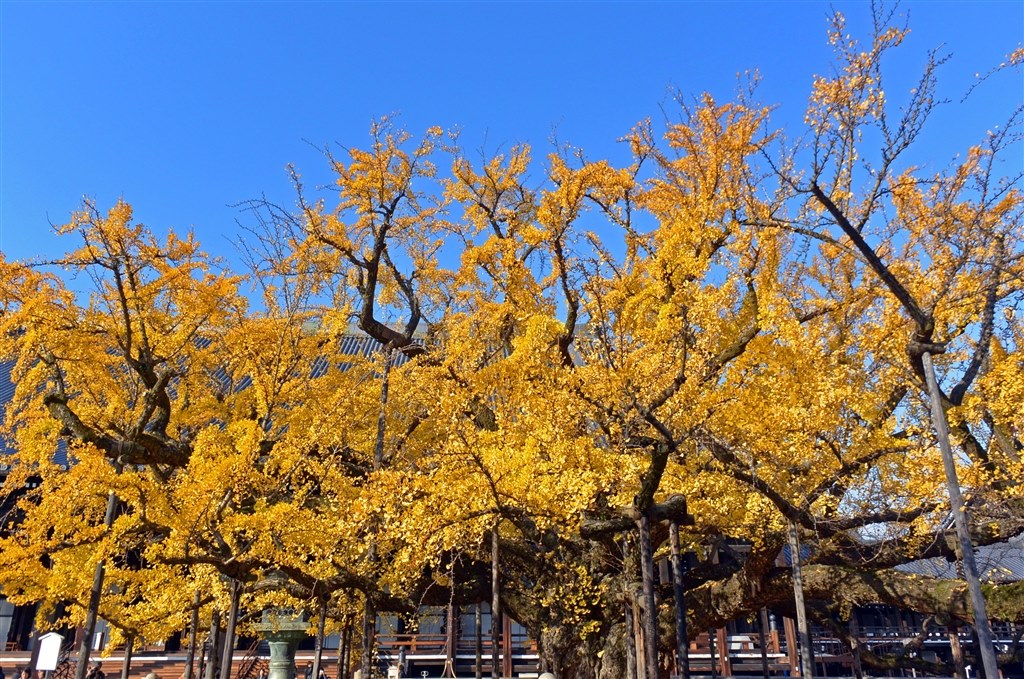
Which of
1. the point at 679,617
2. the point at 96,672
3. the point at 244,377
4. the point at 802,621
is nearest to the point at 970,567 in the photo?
the point at 802,621

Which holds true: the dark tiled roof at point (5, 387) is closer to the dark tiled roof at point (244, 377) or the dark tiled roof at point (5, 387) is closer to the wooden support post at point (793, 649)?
the dark tiled roof at point (244, 377)

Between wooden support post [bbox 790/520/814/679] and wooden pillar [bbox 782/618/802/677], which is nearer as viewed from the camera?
wooden support post [bbox 790/520/814/679]

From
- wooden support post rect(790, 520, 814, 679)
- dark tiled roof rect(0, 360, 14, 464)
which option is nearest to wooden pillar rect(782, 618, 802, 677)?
wooden support post rect(790, 520, 814, 679)

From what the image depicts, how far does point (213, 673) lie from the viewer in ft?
28.5

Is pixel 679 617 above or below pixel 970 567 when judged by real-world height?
below

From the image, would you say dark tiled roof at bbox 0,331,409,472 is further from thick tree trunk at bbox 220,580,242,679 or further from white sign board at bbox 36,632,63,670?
thick tree trunk at bbox 220,580,242,679

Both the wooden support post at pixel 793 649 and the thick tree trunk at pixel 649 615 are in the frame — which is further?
the wooden support post at pixel 793 649

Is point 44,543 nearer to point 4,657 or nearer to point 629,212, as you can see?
point 4,657

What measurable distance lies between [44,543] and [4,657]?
339 inches

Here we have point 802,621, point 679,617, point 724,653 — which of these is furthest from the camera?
point 724,653

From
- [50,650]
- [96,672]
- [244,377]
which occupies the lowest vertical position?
[96,672]

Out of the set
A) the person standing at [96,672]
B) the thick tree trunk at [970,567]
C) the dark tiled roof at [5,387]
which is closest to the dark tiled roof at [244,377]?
the dark tiled roof at [5,387]

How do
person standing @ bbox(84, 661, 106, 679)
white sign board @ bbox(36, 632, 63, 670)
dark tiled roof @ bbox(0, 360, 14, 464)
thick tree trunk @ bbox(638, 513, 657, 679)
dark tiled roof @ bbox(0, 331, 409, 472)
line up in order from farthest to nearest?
dark tiled roof @ bbox(0, 360, 14, 464), dark tiled roof @ bbox(0, 331, 409, 472), person standing @ bbox(84, 661, 106, 679), white sign board @ bbox(36, 632, 63, 670), thick tree trunk @ bbox(638, 513, 657, 679)

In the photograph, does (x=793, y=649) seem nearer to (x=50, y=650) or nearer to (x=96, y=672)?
(x=50, y=650)
